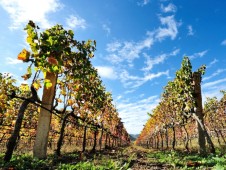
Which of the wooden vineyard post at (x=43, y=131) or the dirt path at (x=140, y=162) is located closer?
the dirt path at (x=140, y=162)

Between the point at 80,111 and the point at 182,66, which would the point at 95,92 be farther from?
the point at 182,66

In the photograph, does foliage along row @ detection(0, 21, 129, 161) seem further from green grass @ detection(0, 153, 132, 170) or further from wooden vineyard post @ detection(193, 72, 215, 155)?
wooden vineyard post @ detection(193, 72, 215, 155)

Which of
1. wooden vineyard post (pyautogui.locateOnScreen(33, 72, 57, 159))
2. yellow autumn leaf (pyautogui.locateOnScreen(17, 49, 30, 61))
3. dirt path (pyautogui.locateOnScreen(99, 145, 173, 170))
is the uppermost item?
yellow autumn leaf (pyautogui.locateOnScreen(17, 49, 30, 61))

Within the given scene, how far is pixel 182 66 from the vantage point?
1744 cm

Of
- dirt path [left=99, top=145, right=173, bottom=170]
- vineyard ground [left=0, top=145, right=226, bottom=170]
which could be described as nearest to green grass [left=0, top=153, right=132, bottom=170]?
vineyard ground [left=0, top=145, right=226, bottom=170]

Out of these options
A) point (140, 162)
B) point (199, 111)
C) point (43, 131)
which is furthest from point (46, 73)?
point (199, 111)

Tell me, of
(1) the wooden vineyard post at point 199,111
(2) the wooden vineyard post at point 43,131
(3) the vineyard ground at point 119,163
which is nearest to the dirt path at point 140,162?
(3) the vineyard ground at point 119,163

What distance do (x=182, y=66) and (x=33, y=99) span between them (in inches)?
465

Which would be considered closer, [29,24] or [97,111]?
[29,24]

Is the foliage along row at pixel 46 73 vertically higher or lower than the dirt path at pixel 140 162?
higher

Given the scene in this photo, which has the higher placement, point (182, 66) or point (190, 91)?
point (182, 66)

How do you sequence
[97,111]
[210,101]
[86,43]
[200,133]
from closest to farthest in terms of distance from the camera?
[86,43]
[200,133]
[97,111]
[210,101]

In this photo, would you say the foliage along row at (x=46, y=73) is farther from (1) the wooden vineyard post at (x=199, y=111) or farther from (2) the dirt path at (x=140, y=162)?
(1) the wooden vineyard post at (x=199, y=111)

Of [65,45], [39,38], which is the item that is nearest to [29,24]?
[39,38]
